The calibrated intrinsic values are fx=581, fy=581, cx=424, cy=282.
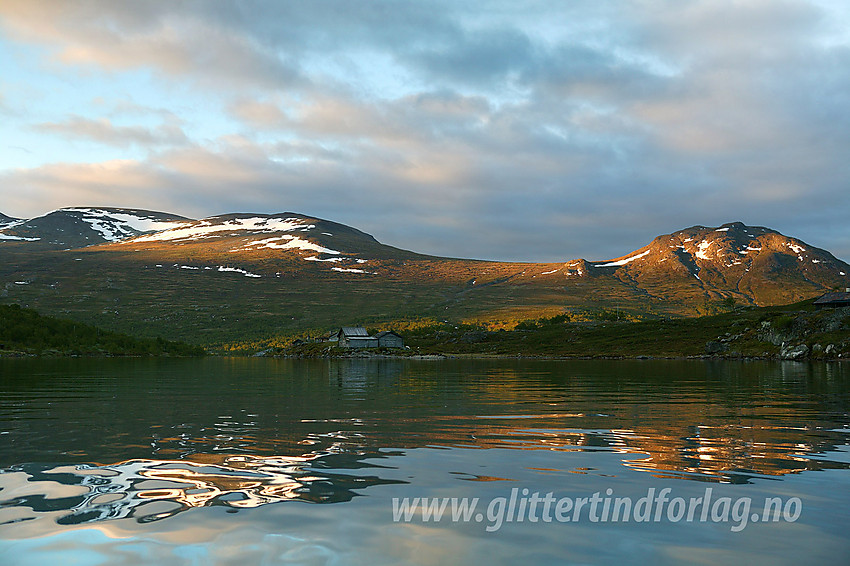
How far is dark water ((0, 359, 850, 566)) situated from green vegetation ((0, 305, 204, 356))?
120857 mm

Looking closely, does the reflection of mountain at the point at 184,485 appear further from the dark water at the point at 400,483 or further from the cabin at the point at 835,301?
the cabin at the point at 835,301

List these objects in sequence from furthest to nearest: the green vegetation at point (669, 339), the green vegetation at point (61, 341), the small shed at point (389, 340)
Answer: the small shed at point (389, 340) < the green vegetation at point (61, 341) < the green vegetation at point (669, 339)

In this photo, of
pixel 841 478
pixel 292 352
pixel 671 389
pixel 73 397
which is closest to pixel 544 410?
pixel 841 478

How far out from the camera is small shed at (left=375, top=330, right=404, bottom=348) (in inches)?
6299

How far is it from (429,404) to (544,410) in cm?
562

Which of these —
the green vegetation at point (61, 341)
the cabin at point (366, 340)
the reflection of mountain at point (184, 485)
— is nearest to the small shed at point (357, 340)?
the cabin at point (366, 340)

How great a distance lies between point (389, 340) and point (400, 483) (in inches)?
5963

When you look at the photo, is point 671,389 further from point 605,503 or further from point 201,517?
point 201,517

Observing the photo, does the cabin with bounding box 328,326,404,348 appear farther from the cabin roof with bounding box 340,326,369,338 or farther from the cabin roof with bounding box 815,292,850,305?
the cabin roof with bounding box 815,292,850,305

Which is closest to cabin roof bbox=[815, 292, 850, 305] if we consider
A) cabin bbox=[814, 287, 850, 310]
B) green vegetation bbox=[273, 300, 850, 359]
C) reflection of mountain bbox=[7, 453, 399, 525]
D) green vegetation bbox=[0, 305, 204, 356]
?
cabin bbox=[814, 287, 850, 310]

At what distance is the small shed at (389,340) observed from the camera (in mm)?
160000

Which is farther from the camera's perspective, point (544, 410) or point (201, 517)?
point (544, 410)

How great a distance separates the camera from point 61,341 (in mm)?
136375

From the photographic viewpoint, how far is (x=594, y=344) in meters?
143
